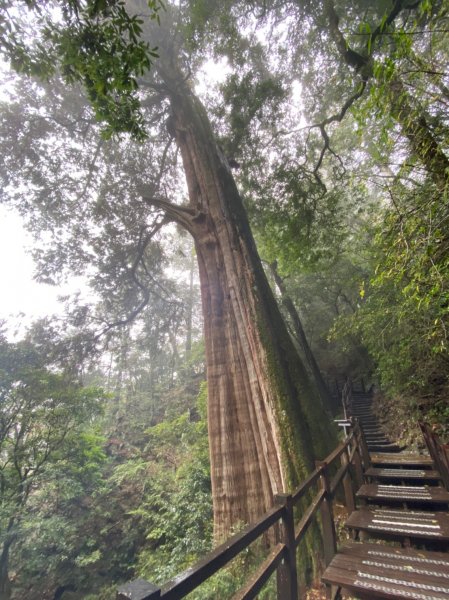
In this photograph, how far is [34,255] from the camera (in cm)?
891

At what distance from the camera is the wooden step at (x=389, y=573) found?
6.99ft

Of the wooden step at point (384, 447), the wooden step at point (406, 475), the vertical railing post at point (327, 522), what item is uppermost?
the vertical railing post at point (327, 522)

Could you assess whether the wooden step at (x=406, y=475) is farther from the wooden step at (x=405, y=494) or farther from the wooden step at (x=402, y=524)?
the wooden step at (x=402, y=524)

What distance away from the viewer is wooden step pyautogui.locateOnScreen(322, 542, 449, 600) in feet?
6.99

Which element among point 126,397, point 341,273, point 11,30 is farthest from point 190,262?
point 11,30

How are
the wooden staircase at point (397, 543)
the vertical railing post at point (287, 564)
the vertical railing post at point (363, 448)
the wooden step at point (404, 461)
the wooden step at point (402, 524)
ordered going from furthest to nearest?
1. the vertical railing post at point (363, 448)
2. the wooden step at point (404, 461)
3. the wooden step at point (402, 524)
4. the wooden staircase at point (397, 543)
5. the vertical railing post at point (287, 564)

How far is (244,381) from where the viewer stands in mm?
5176

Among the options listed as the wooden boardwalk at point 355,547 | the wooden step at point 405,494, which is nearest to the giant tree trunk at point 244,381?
the wooden boardwalk at point 355,547

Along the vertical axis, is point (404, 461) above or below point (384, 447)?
above

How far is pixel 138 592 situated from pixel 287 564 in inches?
66.6

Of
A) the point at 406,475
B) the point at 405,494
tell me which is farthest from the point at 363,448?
the point at 405,494

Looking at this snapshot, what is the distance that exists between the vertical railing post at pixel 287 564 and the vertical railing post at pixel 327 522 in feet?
2.41

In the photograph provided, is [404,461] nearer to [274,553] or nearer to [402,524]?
[402,524]

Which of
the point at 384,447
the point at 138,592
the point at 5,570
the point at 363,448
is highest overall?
the point at 138,592
